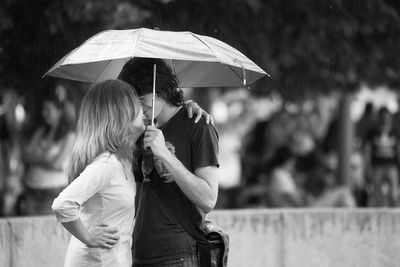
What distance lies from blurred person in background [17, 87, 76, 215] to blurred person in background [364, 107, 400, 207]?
445cm

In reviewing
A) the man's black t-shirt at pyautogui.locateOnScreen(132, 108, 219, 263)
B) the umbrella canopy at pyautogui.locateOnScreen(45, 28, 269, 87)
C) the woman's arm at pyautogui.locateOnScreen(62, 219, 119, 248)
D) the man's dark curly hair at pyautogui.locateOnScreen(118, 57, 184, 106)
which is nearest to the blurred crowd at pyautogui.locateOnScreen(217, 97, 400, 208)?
the umbrella canopy at pyautogui.locateOnScreen(45, 28, 269, 87)

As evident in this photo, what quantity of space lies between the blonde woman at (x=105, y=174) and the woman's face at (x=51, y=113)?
187 inches

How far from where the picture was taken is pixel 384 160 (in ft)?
42.6

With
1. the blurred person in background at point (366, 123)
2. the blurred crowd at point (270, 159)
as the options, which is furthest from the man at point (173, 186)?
the blurred person in background at point (366, 123)

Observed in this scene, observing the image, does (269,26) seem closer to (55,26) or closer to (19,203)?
(55,26)

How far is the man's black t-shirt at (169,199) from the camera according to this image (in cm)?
457

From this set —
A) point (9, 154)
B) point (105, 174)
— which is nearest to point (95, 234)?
point (105, 174)

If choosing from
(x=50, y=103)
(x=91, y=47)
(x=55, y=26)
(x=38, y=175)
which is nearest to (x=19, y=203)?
(x=38, y=175)

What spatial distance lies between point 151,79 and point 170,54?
266 mm

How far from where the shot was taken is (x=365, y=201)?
1242 cm

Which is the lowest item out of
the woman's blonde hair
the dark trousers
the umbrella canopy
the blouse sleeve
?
the dark trousers

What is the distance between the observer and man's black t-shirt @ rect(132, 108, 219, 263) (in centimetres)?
457

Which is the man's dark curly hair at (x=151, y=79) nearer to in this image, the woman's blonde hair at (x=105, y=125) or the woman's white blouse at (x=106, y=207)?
the woman's blonde hair at (x=105, y=125)

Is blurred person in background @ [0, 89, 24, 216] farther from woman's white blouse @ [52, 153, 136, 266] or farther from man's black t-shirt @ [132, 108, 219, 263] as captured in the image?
woman's white blouse @ [52, 153, 136, 266]
